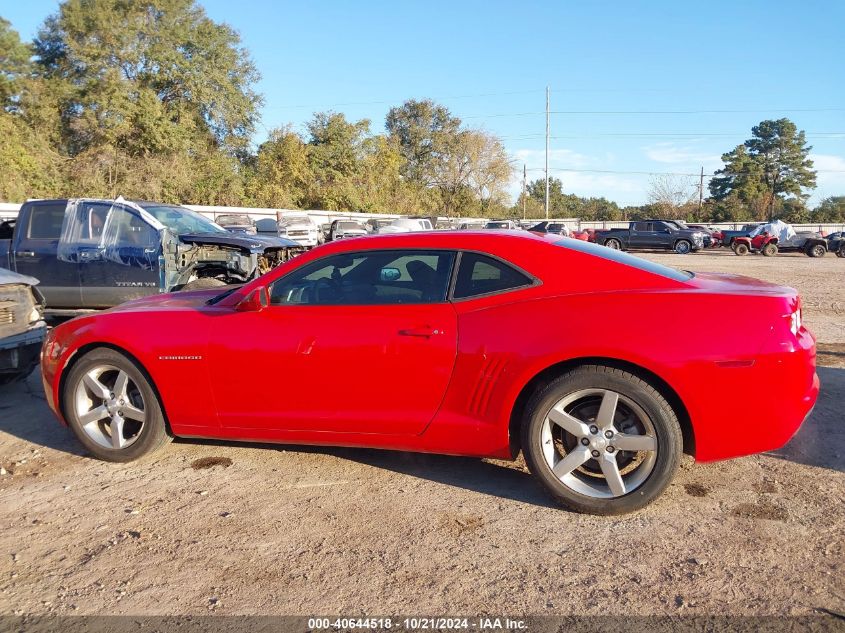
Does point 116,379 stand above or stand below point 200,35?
below

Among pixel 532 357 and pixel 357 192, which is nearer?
pixel 532 357

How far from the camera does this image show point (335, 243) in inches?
159

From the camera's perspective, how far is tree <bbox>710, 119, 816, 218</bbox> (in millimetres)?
67312

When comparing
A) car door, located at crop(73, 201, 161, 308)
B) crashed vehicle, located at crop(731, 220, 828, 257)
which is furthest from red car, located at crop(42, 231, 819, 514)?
crashed vehicle, located at crop(731, 220, 828, 257)

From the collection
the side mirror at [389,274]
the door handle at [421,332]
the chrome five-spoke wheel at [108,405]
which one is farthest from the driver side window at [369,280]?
the chrome five-spoke wheel at [108,405]

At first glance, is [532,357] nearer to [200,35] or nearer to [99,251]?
[99,251]

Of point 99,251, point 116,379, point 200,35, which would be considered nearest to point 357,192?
point 200,35

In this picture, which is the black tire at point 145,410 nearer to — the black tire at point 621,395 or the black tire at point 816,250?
the black tire at point 621,395

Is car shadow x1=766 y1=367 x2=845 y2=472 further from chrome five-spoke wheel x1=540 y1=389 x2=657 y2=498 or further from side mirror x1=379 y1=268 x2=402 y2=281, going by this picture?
side mirror x1=379 y1=268 x2=402 y2=281

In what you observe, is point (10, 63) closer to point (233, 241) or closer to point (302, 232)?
point (302, 232)

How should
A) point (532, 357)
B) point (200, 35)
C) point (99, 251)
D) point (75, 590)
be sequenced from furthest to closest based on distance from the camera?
point (200, 35) → point (99, 251) → point (532, 357) → point (75, 590)

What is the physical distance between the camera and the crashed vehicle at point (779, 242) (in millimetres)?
29688

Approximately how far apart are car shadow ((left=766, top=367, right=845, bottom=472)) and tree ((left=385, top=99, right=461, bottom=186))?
63455 millimetres

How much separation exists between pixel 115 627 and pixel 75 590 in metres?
0.40
